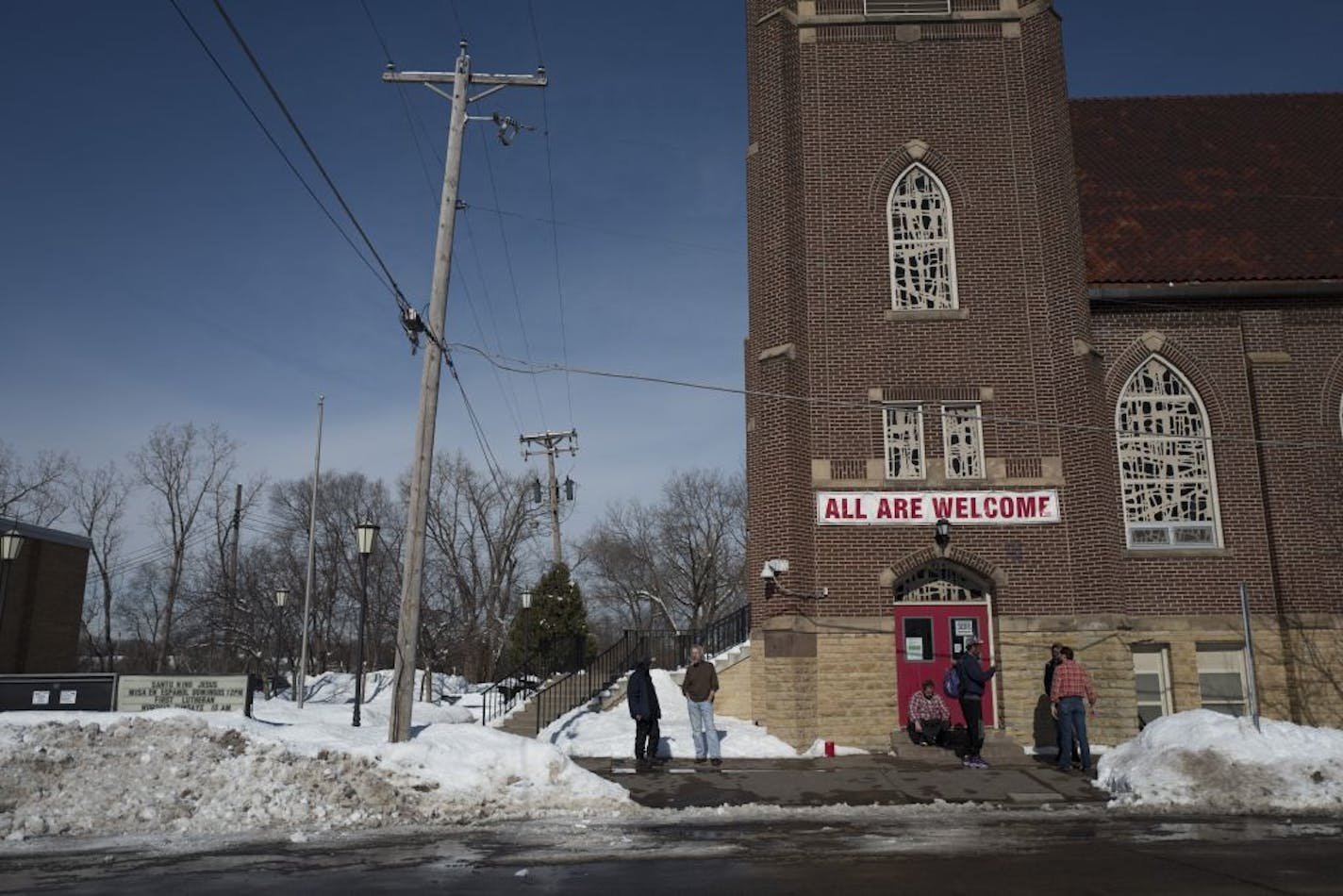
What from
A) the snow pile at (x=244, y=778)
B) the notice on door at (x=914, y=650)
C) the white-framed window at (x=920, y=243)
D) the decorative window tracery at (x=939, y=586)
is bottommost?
the snow pile at (x=244, y=778)

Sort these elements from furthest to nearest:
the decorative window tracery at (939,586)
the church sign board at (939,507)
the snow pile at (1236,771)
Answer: the decorative window tracery at (939,586), the church sign board at (939,507), the snow pile at (1236,771)

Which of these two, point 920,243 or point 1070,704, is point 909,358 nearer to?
point 920,243

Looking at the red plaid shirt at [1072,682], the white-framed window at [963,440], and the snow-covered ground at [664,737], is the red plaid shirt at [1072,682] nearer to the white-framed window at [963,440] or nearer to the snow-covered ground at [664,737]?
the snow-covered ground at [664,737]

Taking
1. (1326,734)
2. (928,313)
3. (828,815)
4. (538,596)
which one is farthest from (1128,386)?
(538,596)

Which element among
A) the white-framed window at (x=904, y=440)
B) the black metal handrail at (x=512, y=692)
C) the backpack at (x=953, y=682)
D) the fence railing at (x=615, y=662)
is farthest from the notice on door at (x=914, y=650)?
the black metal handrail at (x=512, y=692)

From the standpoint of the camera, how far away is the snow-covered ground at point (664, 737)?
15.9 m

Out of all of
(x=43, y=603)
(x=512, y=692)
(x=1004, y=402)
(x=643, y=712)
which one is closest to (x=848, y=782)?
(x=643, y=712)

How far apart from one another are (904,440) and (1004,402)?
1837 mm

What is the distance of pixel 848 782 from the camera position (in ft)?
43.5

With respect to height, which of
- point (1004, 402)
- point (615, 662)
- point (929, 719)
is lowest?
point (929, 719)

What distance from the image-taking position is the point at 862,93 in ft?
61.8

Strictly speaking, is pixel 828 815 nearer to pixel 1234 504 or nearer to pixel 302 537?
pixel 1234 504

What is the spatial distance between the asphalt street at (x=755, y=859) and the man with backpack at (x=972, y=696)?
3.87 metres

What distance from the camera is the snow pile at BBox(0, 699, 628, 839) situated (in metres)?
10.5
